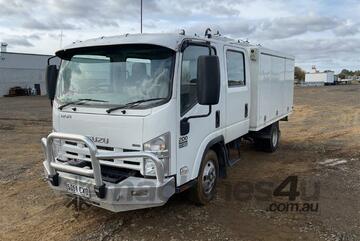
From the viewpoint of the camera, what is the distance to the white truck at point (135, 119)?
4.41m

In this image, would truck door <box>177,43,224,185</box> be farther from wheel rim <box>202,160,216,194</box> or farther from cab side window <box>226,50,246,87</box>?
cab side window <box>226,50,246,87</box>

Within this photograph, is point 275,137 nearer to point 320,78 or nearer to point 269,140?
point 269,140

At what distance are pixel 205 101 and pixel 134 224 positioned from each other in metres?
1.95

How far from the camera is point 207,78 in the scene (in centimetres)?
439

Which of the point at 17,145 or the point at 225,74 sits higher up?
the point at 225,74

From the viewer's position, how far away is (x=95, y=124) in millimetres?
4820

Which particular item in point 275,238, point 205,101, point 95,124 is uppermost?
point 205,101

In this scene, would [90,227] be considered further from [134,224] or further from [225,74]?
[225,74]

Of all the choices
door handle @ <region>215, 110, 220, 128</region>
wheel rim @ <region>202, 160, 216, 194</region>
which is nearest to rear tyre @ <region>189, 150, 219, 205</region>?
wheel rim @ <region>202, 160, 216, 194</region>

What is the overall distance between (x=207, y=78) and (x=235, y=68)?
87.0 inches

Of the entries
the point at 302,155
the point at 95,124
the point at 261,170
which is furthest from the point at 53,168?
the point at 302,155

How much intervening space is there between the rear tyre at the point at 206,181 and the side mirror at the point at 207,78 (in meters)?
1.28

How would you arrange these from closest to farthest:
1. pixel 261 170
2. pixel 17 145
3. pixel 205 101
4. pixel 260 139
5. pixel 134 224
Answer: pixel 205 101
pixel 134 224
pixel 261 170
pixel 260 139
pixel 17 145

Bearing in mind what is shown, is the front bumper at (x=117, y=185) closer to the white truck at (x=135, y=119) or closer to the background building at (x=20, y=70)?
the white truck at (x=135, y=119)
